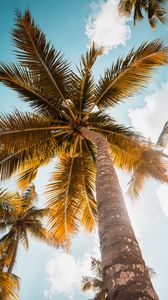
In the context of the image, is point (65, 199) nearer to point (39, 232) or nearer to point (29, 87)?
point (29, 87)

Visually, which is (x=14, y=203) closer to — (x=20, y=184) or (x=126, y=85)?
(x=20, y=184)

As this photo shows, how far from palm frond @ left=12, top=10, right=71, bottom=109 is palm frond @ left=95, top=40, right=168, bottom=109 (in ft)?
3.89

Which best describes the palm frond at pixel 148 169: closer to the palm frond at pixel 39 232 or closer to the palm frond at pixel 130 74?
the palm frond at pixel 130 74

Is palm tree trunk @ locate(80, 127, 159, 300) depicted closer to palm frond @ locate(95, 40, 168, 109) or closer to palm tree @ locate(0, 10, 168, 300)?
palm tree @ locate(0, 10, 168, 300)

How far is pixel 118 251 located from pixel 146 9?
485 inches

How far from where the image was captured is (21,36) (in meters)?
7.03

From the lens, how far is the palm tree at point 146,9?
1101 cm

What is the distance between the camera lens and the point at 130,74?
24.7 ft

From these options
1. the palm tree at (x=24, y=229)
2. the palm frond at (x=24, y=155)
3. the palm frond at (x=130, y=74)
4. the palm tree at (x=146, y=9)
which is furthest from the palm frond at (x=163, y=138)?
the palm tree at (x=24, y=229)

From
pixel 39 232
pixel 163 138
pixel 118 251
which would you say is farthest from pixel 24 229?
pixel 118 251

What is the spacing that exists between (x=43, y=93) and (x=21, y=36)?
1.69 meters

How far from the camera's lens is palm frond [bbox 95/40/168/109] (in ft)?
23.4

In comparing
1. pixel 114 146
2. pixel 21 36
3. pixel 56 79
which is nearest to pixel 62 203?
pixel 114 146

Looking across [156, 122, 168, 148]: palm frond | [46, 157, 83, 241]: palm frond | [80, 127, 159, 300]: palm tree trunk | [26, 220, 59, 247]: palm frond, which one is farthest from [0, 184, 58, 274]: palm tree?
[80, 127, 159, 300]: palm tree trunk
